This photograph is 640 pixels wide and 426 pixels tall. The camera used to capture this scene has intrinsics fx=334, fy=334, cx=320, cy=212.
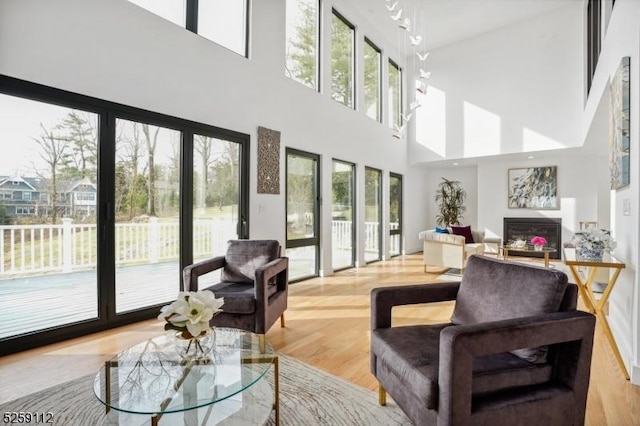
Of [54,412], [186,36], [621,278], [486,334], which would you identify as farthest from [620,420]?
[186,36]

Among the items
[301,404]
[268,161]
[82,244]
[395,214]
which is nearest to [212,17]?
[268,161]

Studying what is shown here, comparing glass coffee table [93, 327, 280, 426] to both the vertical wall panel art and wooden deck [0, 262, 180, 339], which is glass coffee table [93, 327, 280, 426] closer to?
wooden deck [0, 262, 180, 339]

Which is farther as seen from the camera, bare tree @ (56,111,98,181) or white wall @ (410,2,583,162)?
white wall @ (410,2,583,162)

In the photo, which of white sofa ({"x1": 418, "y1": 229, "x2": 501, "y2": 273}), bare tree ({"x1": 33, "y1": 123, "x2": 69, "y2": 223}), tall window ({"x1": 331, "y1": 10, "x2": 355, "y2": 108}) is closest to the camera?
bare tree ({"x1": 33, "y1": 123, "x2": 69, "y2": 223})

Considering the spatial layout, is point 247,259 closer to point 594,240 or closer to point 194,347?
point 194,347

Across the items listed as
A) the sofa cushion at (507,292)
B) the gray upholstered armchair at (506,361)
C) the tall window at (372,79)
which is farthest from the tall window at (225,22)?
the gray upholstered armchair at (506,361)

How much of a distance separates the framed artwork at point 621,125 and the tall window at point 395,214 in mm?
4940

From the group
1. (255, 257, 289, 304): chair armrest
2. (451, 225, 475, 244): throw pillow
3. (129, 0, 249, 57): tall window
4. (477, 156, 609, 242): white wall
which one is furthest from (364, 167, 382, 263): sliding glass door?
(255, 257, 289, 304): chair armrest

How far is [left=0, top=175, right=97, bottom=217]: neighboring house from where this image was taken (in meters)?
2.69

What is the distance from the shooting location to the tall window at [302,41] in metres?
5.14

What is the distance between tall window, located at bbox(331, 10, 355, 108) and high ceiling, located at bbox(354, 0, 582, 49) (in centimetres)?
51

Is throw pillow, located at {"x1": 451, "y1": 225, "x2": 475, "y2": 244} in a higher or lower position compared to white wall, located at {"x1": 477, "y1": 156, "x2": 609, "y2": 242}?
lower

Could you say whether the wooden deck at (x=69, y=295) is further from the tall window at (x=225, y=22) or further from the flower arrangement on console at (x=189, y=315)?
the tall window at (x=225, y=22)

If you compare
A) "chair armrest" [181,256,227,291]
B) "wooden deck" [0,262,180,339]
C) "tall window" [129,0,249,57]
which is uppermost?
"tall window" [129,0,249,57]
